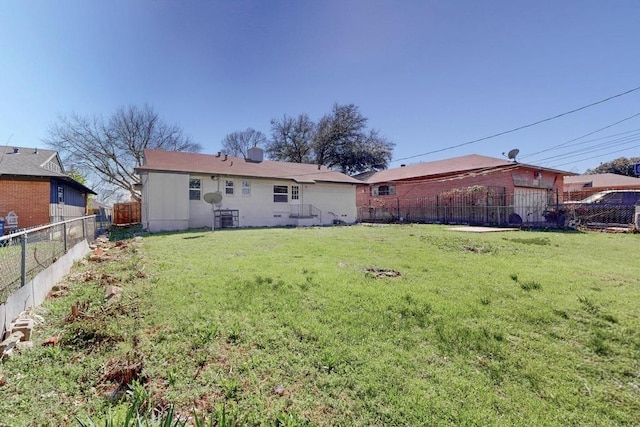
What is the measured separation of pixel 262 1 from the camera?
33.7ft

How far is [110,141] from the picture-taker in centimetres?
2556

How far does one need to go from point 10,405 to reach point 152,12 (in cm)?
1175

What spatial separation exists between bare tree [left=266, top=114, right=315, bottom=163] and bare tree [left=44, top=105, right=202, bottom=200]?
41.6ft

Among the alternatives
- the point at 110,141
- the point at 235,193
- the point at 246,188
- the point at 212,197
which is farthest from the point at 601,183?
the point at 110,141

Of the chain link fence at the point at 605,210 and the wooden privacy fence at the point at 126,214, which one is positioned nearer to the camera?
the chain link fence at the point at 605,210

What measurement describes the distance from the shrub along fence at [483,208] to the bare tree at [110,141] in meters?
24.5

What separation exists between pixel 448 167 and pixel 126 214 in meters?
26.1

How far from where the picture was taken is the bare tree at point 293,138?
36.8 metres

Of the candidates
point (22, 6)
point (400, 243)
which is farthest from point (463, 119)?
point (22, 6)

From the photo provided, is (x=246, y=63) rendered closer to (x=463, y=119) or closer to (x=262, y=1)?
(x=262, y=1)

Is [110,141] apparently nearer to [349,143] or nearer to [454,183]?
[349,143]

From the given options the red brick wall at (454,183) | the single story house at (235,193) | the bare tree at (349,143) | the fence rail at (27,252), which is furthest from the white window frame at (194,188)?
the bare tree at (349,143)

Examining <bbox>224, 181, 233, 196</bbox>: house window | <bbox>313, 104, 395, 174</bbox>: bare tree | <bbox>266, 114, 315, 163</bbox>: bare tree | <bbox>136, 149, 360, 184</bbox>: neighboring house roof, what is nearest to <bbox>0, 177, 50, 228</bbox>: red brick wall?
<bbox>136, 149, 360, 184</bbox>: neighboring house roof

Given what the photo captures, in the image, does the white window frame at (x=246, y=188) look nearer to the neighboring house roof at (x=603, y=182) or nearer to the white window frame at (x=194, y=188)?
the white window frame at (x=194, y=188)
